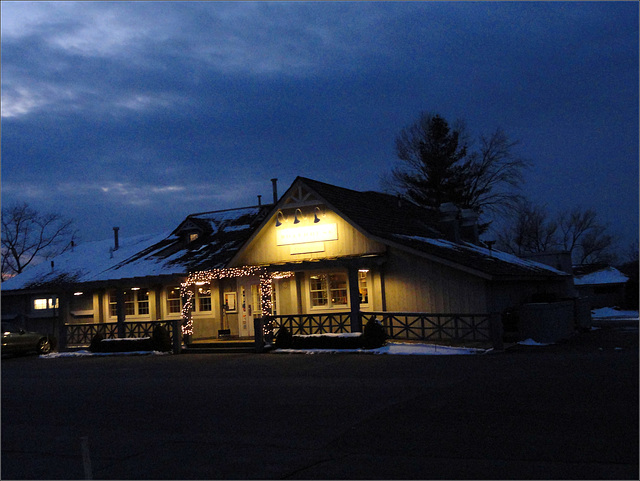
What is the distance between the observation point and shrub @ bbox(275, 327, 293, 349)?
70.2 ft

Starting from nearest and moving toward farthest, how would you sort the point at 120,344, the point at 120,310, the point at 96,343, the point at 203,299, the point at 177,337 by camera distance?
the point at 177,337
the point at 120,344
the point at 96,343
the point at 120,310
the point at 203,299

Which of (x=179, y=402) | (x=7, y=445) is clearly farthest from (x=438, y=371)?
(x=7, y=445)

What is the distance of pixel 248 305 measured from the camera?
25.6 meters

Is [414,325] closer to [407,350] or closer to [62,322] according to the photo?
[407,350]

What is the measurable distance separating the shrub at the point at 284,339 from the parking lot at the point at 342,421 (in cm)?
501

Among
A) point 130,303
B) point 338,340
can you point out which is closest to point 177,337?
point 130,303

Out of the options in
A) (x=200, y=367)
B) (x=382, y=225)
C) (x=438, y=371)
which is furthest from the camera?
(x=382, y=225)

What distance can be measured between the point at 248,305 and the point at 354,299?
6005mm

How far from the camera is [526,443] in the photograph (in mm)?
7594

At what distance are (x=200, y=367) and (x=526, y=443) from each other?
1182 centimetres

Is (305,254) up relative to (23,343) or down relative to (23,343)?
up

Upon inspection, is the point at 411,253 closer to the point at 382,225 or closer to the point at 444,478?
the point at 382,225

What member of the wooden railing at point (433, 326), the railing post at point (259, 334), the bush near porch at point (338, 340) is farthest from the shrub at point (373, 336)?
the railing post at point (259, 334)

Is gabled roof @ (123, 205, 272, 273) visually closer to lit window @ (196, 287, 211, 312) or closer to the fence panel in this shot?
lit window @ (196, 287, 211, 312)
